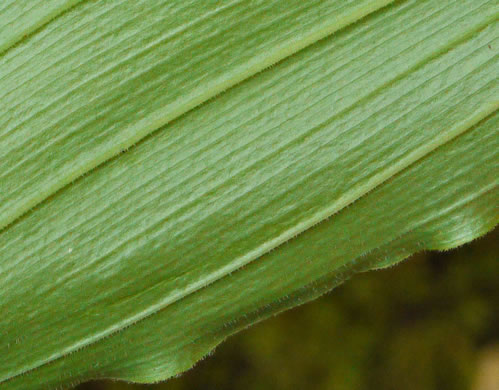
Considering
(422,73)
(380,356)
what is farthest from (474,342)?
(422,73)

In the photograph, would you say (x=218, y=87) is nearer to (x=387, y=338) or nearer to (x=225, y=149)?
(x=225, y=149)

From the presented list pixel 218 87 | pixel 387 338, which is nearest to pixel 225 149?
pixel 218 87

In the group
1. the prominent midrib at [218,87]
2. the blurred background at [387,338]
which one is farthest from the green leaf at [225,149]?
the blurred background at [387,338]

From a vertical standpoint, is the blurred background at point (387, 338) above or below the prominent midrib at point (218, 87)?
below

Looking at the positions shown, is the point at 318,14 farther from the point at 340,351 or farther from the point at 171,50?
the point at 340,351

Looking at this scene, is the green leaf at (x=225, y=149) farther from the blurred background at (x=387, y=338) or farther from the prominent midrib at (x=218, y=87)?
the blurred background at (x=387, y=338)
